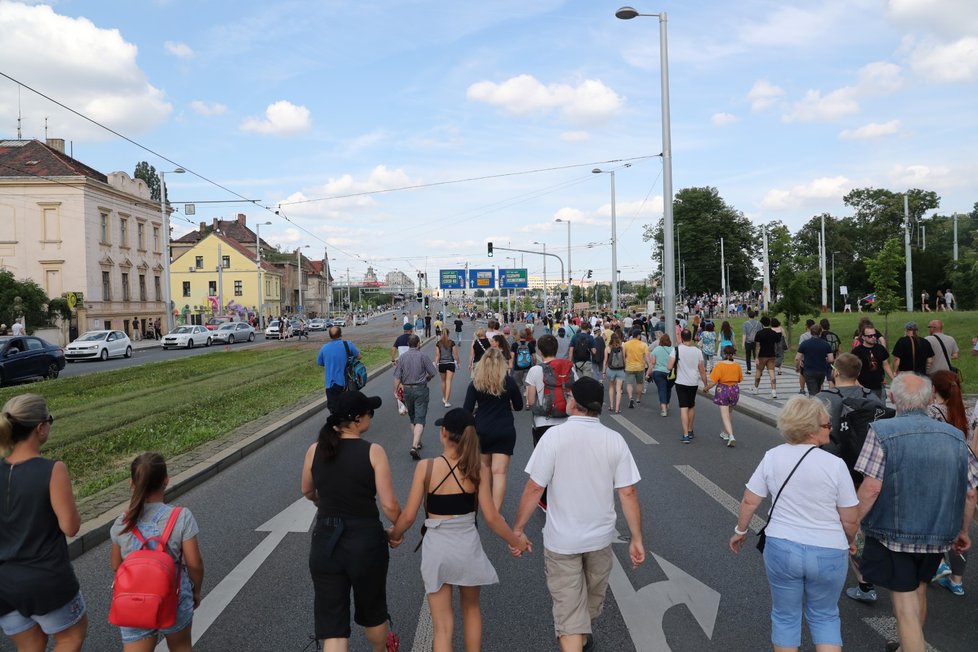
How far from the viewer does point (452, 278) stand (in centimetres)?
8894

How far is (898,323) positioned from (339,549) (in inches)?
1371

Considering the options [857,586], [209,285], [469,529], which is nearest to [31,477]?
[469,529]

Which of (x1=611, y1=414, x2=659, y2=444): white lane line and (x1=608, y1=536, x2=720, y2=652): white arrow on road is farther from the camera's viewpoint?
(x1=611, y1=414, x2=659, y2=444): white lane line

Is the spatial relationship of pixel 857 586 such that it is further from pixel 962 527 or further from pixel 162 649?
pixel 162 649

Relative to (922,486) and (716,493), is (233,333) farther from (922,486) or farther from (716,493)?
(922,486)

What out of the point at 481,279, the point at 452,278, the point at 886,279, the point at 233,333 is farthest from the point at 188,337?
the point at 452,278

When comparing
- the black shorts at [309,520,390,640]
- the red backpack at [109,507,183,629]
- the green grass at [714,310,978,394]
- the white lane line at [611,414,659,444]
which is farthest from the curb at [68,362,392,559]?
the green grass at [714,310,978,394]

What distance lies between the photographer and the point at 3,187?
1812 inches

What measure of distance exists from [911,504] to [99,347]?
36.0m

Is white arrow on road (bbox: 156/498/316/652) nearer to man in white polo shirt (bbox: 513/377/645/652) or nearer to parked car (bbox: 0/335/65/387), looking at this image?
man in white polo shirt (bbox: 513/377/645/652)

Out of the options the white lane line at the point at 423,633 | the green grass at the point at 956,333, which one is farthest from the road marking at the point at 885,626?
the green grass at the point at 956,333

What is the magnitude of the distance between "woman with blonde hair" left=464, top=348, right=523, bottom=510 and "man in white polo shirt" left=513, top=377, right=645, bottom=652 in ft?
7.56

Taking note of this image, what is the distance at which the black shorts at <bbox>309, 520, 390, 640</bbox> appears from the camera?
3.50 m

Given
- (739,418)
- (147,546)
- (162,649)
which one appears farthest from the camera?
(739,418)
